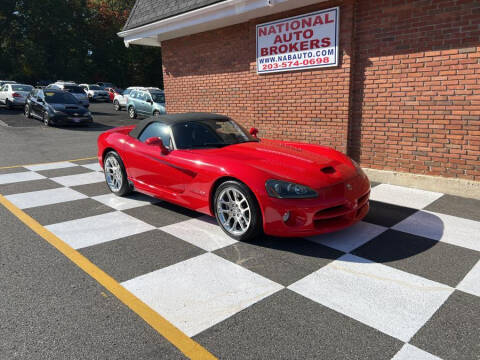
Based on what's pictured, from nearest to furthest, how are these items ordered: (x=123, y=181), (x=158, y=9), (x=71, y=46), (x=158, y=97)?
(x=123, y=181), (x=158, y=9), (x=158, y=97), (x=71, y=46)

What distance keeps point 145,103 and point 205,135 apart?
52.4 ft

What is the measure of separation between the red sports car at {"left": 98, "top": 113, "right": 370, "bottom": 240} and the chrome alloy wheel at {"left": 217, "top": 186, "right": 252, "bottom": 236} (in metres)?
0.01

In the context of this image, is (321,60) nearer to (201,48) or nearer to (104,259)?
(201,48)

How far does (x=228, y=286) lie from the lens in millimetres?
3129

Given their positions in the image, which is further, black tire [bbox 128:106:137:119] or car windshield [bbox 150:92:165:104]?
black tire [bbox 128:106:137:119]

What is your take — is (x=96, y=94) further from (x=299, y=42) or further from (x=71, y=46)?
(x=299, y=42)

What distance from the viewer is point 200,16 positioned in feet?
27.9

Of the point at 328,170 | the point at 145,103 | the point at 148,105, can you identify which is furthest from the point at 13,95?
the point at 328,170

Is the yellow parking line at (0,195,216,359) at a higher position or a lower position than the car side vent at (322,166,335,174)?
lower

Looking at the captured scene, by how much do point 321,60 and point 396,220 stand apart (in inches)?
146

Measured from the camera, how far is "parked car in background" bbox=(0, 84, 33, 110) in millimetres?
21245

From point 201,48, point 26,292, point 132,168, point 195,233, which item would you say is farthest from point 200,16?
point 26,292

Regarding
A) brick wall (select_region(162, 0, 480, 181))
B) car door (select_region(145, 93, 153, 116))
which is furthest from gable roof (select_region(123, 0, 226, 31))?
car door (select_region(145, 93, 153, 116))

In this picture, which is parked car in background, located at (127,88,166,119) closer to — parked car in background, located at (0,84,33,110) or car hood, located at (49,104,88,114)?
car hood, located at (49,104,88,114)
